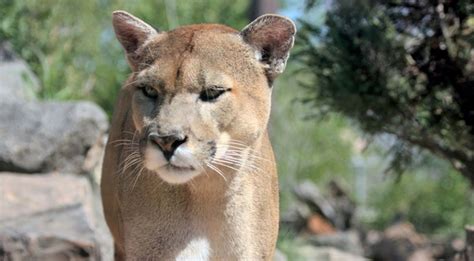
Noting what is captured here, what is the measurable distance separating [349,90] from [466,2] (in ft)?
4.45

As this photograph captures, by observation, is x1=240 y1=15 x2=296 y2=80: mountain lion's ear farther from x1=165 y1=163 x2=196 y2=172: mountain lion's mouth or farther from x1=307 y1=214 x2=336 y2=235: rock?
x1=307 y1=214 x2=336 y2=235: rock

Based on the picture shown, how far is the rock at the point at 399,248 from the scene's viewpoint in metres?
13.0

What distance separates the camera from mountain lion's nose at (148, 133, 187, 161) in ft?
15.1

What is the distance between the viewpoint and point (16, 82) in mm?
12328

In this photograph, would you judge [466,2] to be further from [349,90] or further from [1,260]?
[1,260]

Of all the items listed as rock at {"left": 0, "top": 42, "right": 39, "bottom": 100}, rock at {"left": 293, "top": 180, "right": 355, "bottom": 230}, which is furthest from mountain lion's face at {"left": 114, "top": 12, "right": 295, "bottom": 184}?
rock at {"left": 293, "top": 180, "right": 355, "bottom": 230}

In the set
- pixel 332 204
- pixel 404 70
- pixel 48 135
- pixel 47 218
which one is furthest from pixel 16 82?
pixel 332 204

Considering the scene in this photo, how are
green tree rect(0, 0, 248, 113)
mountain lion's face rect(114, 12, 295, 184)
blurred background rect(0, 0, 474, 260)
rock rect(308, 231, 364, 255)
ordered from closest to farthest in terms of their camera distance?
mountain lion's face rect(114, 12, 295, 184) → blurred background rect(0, 0, 474, 260) → green tree rect(0, 0, 248, 113) → rock rect(308, 231, 364, 255)

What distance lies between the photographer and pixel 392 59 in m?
8.84

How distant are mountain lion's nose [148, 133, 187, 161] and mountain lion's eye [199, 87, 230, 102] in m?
0.32

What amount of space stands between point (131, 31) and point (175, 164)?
1197 mm

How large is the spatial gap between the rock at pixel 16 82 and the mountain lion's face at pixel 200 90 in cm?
645

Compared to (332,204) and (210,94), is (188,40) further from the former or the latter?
(332,204)

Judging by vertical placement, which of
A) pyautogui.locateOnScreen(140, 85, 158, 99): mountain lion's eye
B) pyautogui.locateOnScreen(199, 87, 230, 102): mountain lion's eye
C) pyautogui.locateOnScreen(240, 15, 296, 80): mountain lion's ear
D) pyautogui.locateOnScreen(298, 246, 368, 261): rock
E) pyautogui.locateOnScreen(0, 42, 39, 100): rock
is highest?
pyautogui.locateOnScreen(240, 15, 296, 80): mountain lion's ear
